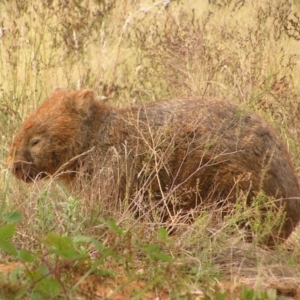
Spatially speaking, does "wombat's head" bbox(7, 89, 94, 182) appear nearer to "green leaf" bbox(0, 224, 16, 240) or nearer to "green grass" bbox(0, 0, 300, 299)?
"green grass" bbox(0, 0, 300, 299)

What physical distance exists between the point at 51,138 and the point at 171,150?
1.02m

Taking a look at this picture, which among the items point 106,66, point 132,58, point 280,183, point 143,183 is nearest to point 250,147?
point 280,183

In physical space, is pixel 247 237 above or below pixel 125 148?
below

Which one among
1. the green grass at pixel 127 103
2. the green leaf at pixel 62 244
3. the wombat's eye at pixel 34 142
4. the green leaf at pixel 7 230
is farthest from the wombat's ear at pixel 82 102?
the green leaf at pixel 62 244

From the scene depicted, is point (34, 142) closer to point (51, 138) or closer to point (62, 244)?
point (51, 138)

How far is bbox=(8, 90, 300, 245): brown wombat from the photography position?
6.26m

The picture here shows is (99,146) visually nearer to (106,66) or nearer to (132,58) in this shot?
(106,66)

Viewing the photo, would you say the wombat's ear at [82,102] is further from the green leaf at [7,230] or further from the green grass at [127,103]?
the green leaf at [7,230]

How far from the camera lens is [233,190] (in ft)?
20.7

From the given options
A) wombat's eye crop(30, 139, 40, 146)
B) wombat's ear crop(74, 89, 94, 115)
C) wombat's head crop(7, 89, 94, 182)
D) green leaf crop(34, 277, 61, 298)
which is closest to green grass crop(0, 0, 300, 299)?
green leaf crop(34, 277, 61, 298)

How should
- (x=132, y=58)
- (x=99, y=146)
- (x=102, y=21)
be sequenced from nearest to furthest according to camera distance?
(x=99, y=146), (x=102, y=21), (x=132, y=58)

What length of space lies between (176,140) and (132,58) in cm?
415

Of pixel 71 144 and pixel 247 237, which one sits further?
pixel 71 144

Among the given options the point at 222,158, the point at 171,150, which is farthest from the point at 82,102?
the point at 222,158
